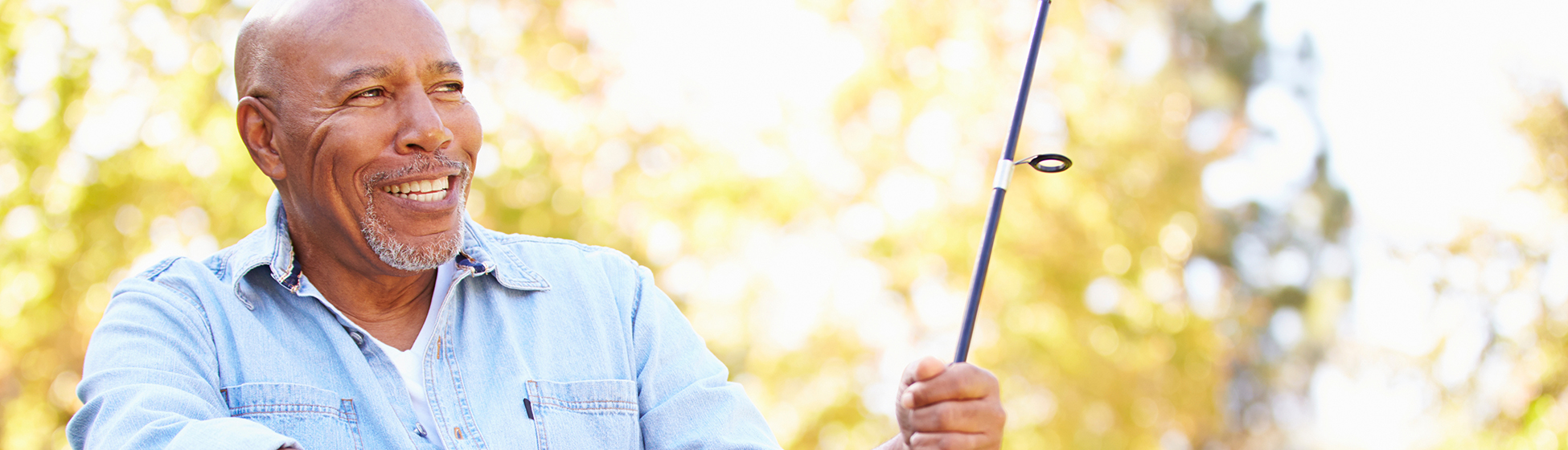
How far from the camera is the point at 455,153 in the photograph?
2082mm

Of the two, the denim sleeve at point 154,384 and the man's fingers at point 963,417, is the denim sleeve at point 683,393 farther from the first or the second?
the denim sleeve at point 154,384

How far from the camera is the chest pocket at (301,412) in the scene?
6.11 ft

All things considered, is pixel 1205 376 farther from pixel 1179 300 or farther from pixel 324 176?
pixel 324 176

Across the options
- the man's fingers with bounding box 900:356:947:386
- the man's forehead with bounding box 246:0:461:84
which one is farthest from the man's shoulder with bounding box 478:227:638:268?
the man's fingers with bounding box 900:356:947:386

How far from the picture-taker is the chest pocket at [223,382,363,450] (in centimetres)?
186

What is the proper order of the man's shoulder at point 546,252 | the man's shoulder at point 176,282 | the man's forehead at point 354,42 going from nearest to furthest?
the man's shoulder at point 176,282 → the man's forehead at point 354,42 → the man's shoulder at point 546,252

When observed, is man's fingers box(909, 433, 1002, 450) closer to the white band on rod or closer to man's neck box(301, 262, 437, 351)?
the white band on rod

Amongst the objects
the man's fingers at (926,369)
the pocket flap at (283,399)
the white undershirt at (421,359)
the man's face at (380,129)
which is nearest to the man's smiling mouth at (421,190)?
the man's face at (380,129)

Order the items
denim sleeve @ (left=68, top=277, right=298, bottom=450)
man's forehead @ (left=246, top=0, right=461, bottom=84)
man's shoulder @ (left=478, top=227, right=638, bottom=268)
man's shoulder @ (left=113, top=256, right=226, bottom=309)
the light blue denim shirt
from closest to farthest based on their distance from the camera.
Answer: denim sleeve @ (left=68, top=277, right=298, bottom=450) → the light blue denim shirt → man's shoulder @ (left=113, top=256, right=226, bottom=309) → man's forehead @ (left=246, top=0, right=461, bottom=84) → man's shoulder @ (left=478, top=227, right=638, bottom=268)

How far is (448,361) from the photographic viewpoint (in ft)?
6.69

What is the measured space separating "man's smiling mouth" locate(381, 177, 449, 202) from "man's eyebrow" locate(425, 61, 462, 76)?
178 mm

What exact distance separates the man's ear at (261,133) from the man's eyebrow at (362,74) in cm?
19

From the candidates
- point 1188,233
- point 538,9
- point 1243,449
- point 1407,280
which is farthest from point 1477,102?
point 538,9

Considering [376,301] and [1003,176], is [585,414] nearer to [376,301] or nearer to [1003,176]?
[376,301]
